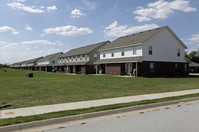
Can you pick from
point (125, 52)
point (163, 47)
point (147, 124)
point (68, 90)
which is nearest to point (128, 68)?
point (125, 52)

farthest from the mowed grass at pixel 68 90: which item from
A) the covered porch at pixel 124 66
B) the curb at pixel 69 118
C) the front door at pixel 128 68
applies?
the front door at pixel 128 68

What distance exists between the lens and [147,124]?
5.85 meters

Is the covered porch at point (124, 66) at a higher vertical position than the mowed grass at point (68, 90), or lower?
higher

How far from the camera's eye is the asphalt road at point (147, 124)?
535 centimetres

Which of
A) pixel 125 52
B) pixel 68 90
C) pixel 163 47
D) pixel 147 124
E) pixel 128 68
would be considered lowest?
pixel 147 124

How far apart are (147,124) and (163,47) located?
28440 mm

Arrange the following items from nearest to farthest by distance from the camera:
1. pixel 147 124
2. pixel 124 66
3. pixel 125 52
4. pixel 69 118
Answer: pixel 147 124, pixel 69 118, pixel 125 52, pixel 124 66

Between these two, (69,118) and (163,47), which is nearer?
(69,118)

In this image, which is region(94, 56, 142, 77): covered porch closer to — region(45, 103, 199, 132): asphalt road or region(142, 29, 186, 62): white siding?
region(142, 29, 186, 62): white siding

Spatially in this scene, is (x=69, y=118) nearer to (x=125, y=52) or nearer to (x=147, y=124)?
(x=147, y=124)

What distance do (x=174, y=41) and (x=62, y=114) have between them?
104 feet

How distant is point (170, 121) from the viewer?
6.18m

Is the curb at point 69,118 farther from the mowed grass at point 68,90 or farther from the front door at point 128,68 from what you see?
the front door at point 128,68

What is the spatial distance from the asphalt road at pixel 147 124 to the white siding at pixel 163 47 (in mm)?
23117
